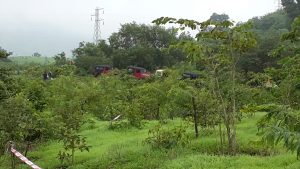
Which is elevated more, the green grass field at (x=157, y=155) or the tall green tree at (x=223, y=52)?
the tall green tree at (x=223, y=52)

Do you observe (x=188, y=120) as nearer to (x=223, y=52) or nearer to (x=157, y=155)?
(x=157, y=155)

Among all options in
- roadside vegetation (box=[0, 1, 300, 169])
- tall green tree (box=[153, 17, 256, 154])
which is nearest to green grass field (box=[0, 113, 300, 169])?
roadside vegetation (box=[0, 1, 300, 169])

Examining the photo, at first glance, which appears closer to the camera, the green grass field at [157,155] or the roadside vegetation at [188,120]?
the green grass field at [157,155]

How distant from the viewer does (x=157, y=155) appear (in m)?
10.5

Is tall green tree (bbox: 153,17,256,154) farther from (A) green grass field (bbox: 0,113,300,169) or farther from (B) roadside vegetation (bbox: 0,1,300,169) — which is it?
(A) green grass field (bbox: 0,113,300,169)

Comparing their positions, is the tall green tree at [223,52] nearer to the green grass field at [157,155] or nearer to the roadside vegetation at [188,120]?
the roadside vegetation at [188,120]

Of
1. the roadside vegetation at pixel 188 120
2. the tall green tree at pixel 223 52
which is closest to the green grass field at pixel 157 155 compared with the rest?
the roadside vegetation at pixel 188 120

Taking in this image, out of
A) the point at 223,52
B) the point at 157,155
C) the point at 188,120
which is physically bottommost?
the point at 157,155

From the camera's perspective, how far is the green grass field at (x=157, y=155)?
30.1ft

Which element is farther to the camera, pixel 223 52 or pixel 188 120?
pixel 188 120

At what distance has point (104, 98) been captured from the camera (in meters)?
18.7

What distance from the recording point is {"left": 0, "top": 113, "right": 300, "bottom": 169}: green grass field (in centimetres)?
917

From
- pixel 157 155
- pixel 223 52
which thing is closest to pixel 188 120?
pixel 157 155

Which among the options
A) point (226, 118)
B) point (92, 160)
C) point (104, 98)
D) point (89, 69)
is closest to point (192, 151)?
point (226, 118)
